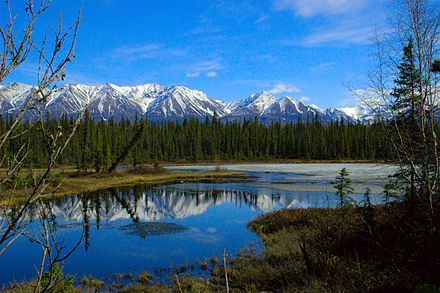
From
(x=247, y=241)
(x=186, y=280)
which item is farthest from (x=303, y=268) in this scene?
(x=247, y=241)

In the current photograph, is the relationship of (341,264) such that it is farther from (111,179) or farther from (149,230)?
(111,179)

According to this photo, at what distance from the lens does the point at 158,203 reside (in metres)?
26.3

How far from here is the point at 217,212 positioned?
22188mm

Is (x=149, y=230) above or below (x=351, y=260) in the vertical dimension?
below

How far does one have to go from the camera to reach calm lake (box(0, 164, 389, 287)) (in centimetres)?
1189

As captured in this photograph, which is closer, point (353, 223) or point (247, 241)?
point (353, 223)

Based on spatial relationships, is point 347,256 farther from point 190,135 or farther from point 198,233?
point 190,135

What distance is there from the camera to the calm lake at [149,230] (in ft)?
39.0

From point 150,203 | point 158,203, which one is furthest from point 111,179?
point 158,203

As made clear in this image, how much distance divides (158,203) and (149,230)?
904 centimetres

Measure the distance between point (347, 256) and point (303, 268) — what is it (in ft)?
4.10

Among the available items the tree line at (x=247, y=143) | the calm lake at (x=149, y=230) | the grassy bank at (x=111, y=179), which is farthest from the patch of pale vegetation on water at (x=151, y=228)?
the tree line at (x=247, y=143)

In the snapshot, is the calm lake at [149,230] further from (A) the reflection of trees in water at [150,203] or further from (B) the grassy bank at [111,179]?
(B) the grassy bank at [111,179]

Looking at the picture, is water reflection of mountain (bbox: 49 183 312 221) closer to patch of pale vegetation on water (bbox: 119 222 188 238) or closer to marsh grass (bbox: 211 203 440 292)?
patch of pale vegetation on water (bbox: 119 222 188 238)
